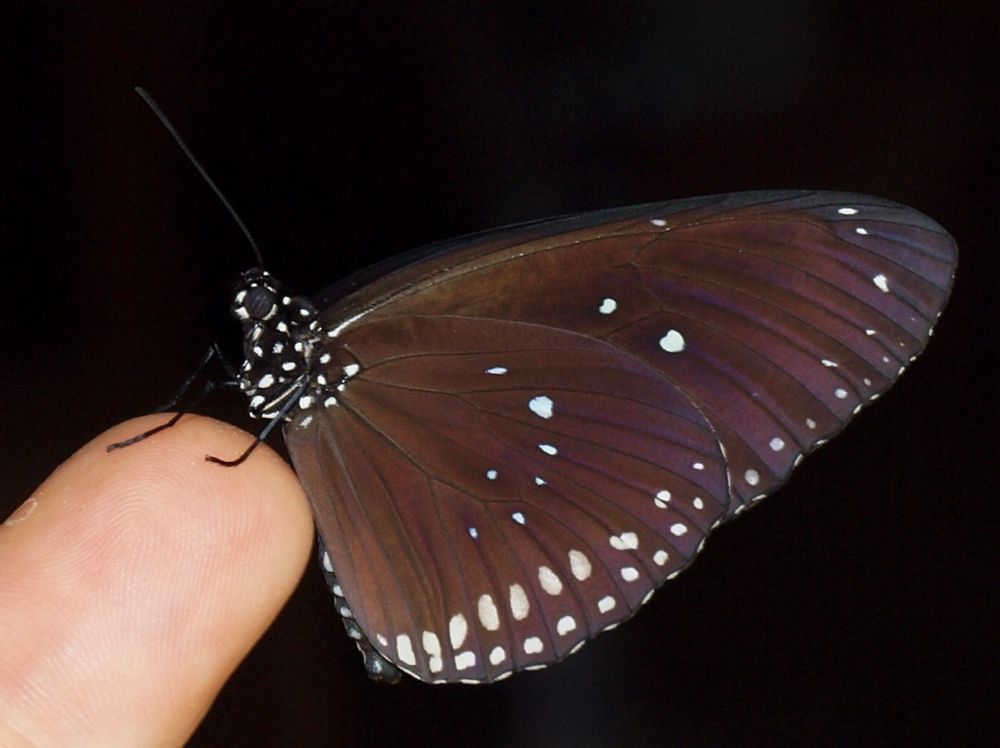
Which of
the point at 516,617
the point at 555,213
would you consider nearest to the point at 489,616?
the point at 516,617

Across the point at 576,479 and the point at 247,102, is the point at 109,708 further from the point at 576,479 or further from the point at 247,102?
the point at 247,102

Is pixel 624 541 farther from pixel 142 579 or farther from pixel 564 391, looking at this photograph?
pixel 142 579

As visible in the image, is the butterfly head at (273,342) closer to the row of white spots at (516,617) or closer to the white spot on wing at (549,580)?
the row of white spots at (516,617)

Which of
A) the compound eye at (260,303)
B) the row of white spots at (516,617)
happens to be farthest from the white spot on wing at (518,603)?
the compound eye at (260,303)

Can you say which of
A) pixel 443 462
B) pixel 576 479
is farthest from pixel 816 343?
pixel 443 462

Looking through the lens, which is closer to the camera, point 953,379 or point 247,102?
point 247,102

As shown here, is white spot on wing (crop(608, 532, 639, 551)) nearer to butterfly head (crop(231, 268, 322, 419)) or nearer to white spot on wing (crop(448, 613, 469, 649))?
white spot on wing (crop(448, 613, 469, 649))
